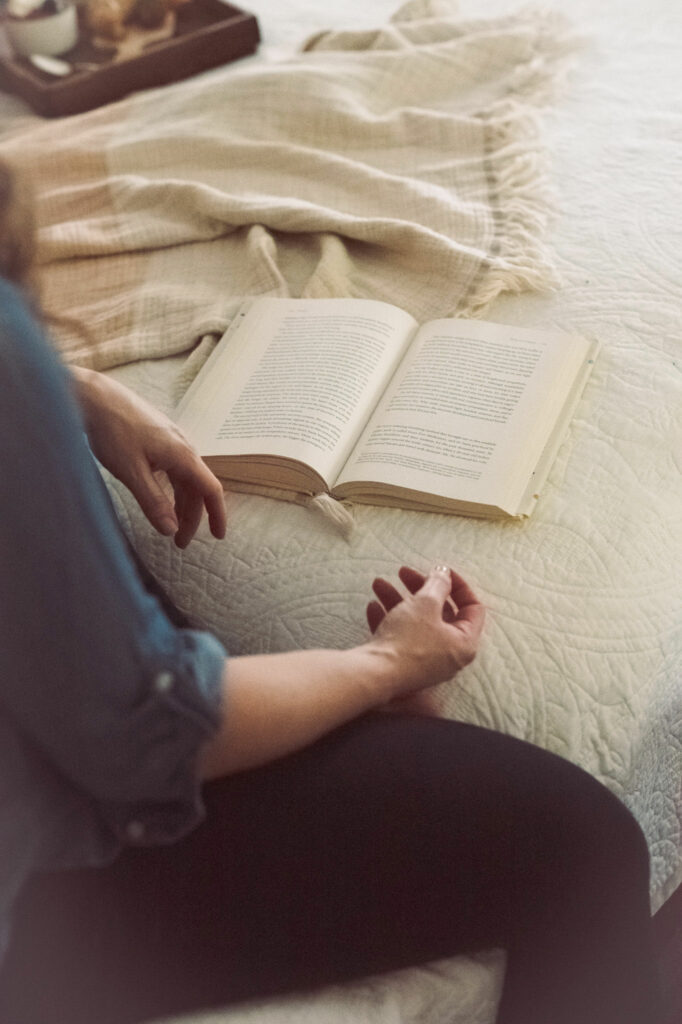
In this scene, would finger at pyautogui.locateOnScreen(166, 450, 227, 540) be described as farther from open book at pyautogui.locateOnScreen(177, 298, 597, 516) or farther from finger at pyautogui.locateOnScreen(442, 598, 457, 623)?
finger at pyautogui.locateOnScreen(442, 598, 457, 623)

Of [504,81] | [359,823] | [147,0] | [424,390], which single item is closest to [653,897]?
[359,823]

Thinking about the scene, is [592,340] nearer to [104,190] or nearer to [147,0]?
[104,190]

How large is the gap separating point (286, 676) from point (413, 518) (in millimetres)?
294

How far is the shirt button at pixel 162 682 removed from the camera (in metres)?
0.47

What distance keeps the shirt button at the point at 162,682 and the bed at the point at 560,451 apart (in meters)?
0.23

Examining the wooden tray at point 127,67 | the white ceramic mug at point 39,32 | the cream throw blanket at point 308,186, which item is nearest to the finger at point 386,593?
the cream throw blanket at point 308,186

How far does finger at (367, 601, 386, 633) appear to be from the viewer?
730 mm

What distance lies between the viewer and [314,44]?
1464 millimetres

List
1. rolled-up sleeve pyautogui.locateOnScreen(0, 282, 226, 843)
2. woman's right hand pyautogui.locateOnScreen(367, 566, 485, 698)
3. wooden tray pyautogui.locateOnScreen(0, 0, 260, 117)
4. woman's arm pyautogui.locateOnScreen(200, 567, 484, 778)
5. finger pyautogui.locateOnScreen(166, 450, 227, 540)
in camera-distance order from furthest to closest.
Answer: wooden tray pyautogui.locateOnScreen(0, 0, 260, 117), finger pyautogui.locateOnScreen(166, 450, 227, 540), woman's right hand pyautogui.locateOnScreen(367, 566, 485, 698), woman's arm pyautogui.locateOnScreen(200, 567, 484, 778), rolled-up sleeve pyautogui.locateOnScreen(0, 282, 226, 843)

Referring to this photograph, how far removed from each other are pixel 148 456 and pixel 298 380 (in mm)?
184

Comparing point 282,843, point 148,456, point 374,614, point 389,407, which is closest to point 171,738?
point 282,843

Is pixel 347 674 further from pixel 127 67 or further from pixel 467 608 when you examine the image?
A: pixel 127 67

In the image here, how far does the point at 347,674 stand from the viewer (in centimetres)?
61

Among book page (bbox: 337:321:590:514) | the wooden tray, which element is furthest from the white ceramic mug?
book page (bbox: 337:321:590:514)
